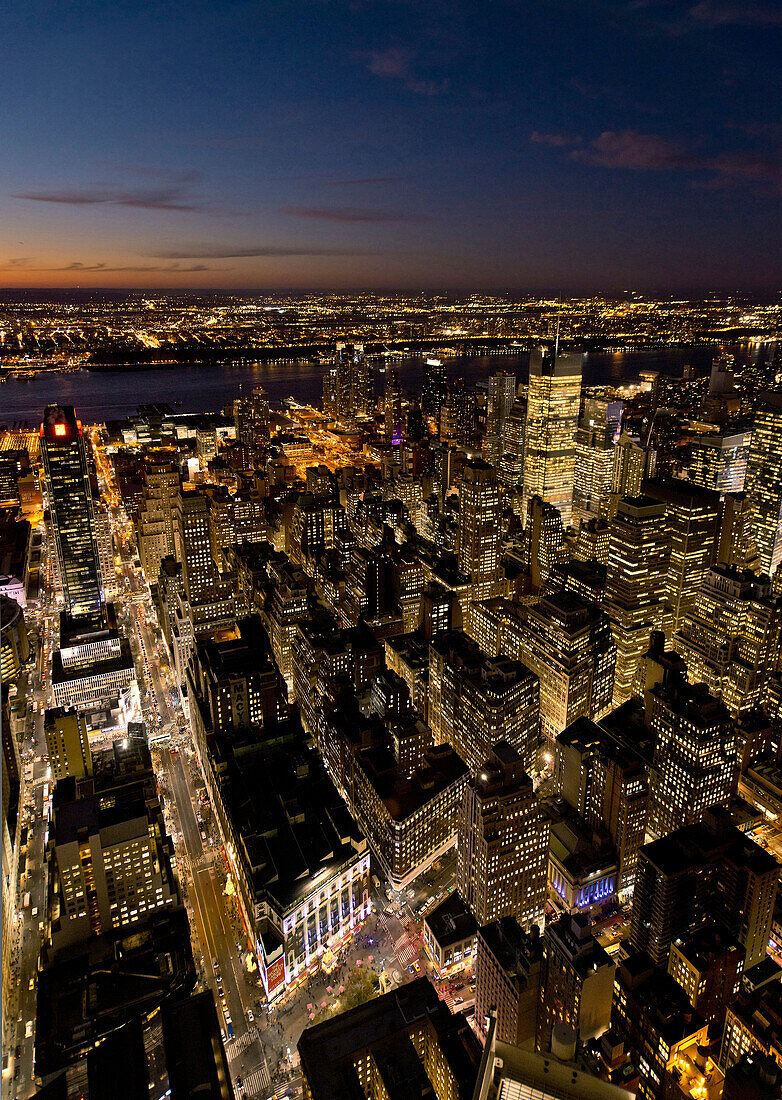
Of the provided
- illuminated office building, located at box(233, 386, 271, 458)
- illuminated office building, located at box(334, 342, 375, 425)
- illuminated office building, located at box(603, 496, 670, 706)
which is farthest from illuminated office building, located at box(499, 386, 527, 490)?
illuminated office building, located at box(603, 496, 670, 706)

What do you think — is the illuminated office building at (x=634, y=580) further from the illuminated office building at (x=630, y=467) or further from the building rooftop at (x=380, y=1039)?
the building rooftop at (x=380, y=1039)

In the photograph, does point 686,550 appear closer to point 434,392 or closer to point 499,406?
point 499,406

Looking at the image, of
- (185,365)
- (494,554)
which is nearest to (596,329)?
(185,365)

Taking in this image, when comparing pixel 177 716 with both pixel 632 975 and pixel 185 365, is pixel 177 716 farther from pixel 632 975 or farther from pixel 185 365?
pixel 185 365

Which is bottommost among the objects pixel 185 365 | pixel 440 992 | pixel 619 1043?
pixel 440 992

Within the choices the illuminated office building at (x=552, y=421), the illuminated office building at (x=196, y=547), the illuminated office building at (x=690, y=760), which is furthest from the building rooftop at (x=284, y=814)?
the illuminated office building at (x=552, y=421)

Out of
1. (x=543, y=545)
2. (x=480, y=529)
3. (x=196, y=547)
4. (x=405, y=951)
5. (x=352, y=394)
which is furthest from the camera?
(x=352, y=394)

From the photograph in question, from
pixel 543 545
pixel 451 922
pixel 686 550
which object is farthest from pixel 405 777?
pixel 543 545
